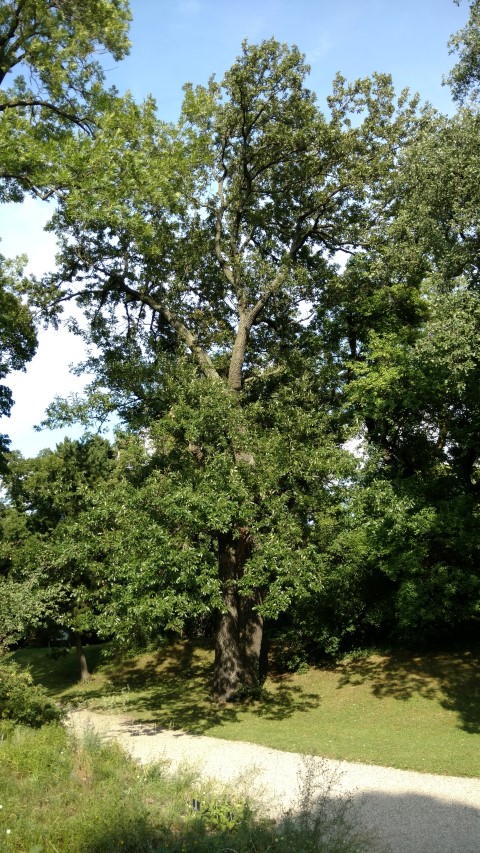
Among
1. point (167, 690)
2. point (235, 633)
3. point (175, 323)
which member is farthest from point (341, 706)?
point (175, 323)

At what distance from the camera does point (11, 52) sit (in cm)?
1260

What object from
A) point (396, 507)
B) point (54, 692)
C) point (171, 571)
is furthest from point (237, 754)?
point (54, 692)

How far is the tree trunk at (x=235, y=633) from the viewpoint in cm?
1595

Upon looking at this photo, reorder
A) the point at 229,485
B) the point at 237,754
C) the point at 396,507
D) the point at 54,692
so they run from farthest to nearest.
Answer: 1. the point at 54,692
2. the point at 396,507
3. the point at 229,485
4. the point at 237,754

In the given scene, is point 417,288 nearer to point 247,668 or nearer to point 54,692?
point 247,668

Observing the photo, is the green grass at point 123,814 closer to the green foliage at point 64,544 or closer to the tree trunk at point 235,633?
the green foliage at point 64,544

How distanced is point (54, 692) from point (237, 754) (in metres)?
12.1

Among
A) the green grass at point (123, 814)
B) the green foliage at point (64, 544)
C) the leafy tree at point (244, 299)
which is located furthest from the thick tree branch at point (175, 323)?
the green grass at point (123, 814)

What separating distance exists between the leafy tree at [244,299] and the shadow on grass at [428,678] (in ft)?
11.8

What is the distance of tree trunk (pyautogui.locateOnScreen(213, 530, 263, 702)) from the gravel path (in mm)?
3671

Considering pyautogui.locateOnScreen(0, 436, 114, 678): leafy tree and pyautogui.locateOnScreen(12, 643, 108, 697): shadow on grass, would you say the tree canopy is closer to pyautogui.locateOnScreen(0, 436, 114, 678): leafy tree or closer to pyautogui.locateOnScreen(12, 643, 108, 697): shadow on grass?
pyautogui.locateOnScreen(0, 436, 114, 678): leafy tree

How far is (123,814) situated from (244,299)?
584 inches

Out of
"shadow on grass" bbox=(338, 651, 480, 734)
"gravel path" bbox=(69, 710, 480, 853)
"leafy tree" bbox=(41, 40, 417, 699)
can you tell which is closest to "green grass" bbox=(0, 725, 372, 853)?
"gravel path" bbox=(69, 710, 480, 853)

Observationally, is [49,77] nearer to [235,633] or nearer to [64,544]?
[64,544]
